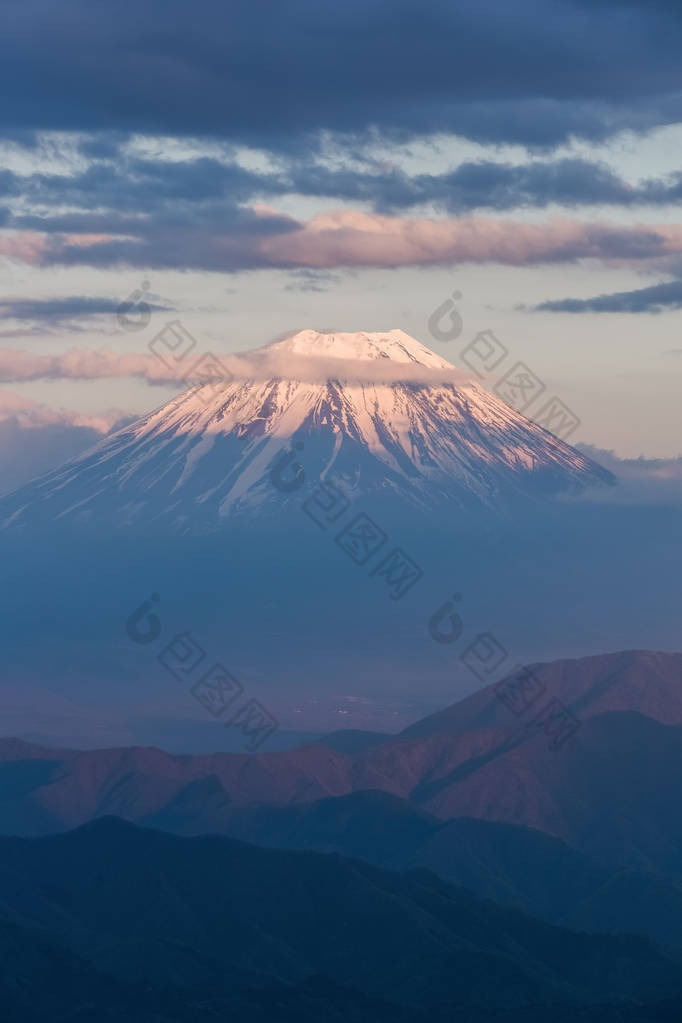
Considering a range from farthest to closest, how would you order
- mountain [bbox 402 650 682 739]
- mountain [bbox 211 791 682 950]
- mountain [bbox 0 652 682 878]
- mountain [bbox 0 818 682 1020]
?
mountain [bbox 402 650 682 739]
mountain [bbox 0 652 682 878]
mountain [bbox 211 791 682 950]
mountain [bbox 0 818 682 1020]

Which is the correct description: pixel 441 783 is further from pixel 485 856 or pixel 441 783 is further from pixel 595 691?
pixel 595 691

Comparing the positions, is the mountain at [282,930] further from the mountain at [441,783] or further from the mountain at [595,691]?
the mountain at [595,691]

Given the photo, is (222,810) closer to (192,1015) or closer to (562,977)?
(562,977)

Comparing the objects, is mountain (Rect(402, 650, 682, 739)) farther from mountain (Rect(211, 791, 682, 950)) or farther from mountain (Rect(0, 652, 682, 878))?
mountain (Rect(211, 791, 682, 950))

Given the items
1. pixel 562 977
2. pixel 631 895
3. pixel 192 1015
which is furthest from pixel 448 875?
pixel 192 1015

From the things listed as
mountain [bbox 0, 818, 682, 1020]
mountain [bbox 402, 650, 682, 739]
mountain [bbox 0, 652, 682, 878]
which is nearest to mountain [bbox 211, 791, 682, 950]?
mountain [bbox 0, 652, 682, 878]

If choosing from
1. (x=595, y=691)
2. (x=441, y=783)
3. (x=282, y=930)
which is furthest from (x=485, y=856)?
(x=595, y=691)
